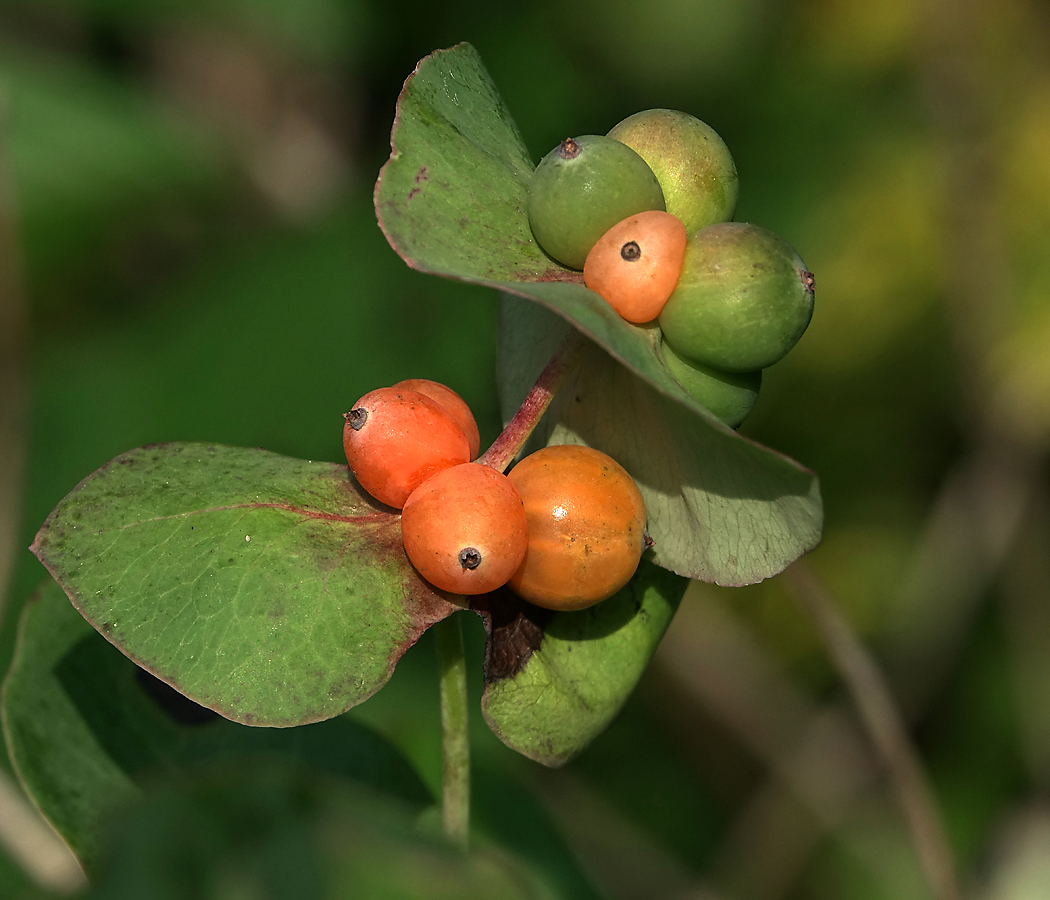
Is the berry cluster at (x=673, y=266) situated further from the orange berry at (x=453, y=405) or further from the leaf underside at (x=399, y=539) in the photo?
the orange berry at (x=453, y=405)

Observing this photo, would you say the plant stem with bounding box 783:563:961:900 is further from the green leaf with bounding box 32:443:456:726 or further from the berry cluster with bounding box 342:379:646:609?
the green leaf with bounding box 32:443:456:726

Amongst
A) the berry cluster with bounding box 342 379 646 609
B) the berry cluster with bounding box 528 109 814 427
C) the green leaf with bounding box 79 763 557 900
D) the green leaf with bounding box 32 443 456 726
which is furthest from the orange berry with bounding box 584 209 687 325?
the green leaf with bounding box 79 763 557 900

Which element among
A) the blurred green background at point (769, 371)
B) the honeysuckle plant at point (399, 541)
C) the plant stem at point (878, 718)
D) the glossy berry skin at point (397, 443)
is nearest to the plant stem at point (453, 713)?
the honeysuckle plant at point (399, 541)

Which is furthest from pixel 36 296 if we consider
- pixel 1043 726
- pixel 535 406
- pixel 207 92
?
pixel 1043 726

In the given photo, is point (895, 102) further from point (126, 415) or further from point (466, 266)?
point (466, 266)

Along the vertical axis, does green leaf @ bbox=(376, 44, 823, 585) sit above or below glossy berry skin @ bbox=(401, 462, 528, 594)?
above

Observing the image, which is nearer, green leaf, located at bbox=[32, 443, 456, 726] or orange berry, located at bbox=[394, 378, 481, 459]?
green leaf, located at bbox=[32, 443, 456, 726]

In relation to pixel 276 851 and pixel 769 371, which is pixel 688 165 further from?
pixel 769 371
